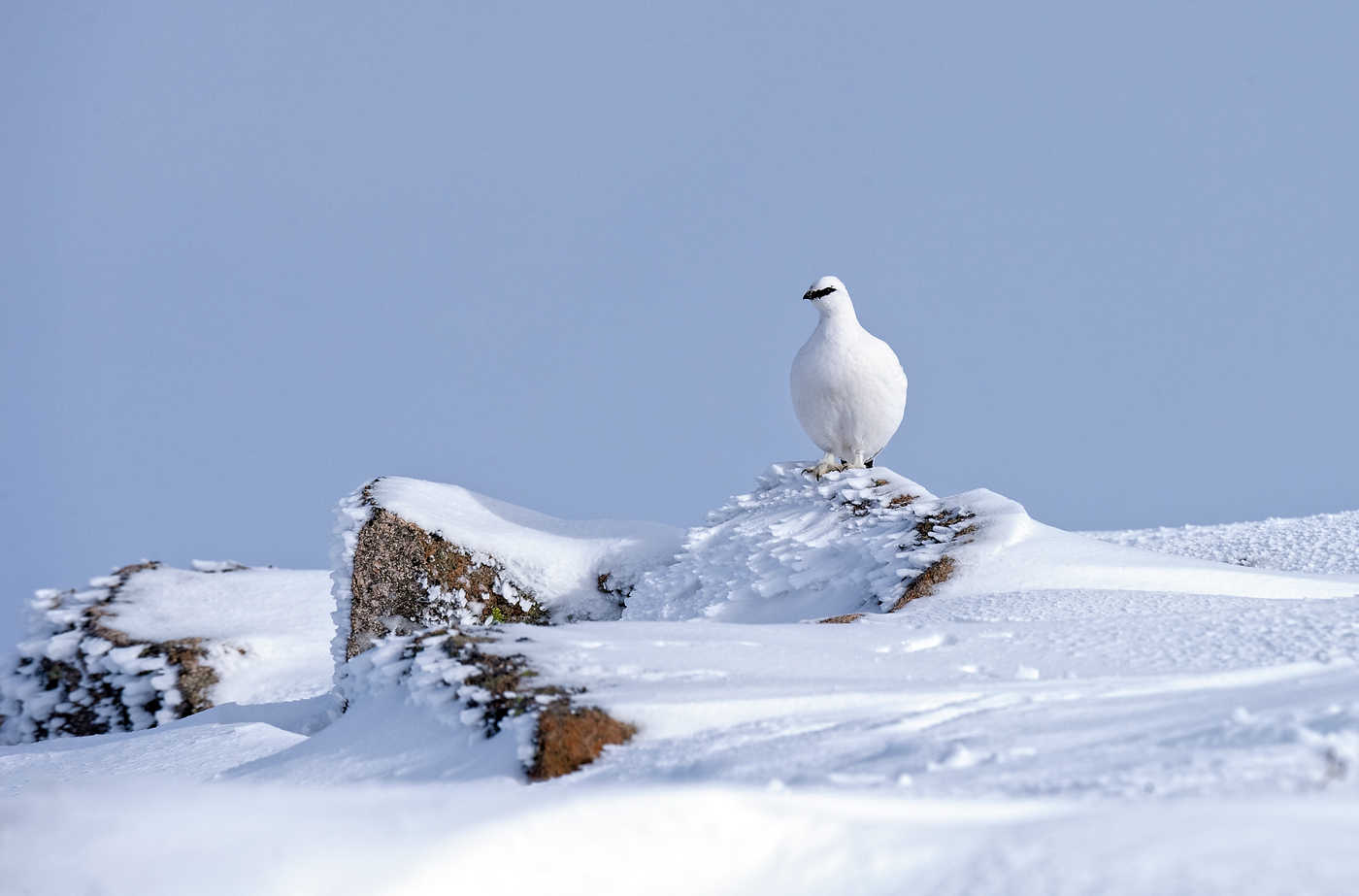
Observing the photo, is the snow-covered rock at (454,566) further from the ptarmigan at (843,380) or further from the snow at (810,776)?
the snow at (810,776)

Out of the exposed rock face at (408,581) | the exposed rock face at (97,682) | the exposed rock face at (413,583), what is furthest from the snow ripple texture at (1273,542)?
the exposed rock face at (97,682)

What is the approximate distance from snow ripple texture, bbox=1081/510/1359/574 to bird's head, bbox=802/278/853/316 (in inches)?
126

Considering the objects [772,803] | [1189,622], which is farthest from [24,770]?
[1189,622]

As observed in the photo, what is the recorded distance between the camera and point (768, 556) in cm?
739

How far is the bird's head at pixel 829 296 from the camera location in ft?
25.4

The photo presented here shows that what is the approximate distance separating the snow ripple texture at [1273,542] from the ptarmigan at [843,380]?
99.9 inches

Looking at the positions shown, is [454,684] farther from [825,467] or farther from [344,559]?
[825,467]

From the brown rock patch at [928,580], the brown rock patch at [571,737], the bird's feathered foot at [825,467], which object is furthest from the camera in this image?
the bird's feathered foot at [825,467]

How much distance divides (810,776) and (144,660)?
310 inches

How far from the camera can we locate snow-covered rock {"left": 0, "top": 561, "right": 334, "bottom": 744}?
8.63 meters

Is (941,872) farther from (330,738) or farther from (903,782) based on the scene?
(330,738)

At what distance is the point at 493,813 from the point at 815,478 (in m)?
6.05

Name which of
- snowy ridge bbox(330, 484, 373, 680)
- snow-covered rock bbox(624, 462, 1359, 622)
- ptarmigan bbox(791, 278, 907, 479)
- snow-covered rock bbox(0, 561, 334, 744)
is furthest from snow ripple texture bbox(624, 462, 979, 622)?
snow-covered rock bbox(0, 561, 334, 744)

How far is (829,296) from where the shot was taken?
25.4 feet
